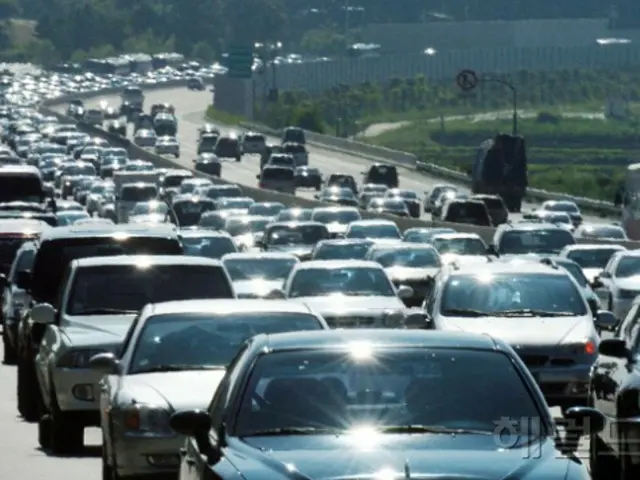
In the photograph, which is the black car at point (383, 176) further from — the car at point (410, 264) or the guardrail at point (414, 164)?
the car at point (410, 264)

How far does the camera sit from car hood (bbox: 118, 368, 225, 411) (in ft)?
43.7

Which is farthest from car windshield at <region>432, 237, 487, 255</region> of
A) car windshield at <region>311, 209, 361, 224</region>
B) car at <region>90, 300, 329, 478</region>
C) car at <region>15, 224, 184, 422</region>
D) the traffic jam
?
car at <region>90, 300, 329, 478</region>

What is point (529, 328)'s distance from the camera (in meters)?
20.5

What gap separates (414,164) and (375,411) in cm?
11205

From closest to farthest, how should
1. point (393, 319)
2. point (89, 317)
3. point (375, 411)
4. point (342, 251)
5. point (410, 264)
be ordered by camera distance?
point (375, 411)
point (89, 317)
point (393, 319)
point (410, 264)
point (342, 251)

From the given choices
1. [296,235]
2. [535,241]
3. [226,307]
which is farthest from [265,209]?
[226,307]

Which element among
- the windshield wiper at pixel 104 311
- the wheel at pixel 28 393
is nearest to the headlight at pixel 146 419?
the windshield wiper at pixel 104 311

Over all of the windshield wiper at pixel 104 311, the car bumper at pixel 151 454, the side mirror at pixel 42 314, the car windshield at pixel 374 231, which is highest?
the car bumper at pixel 151 454

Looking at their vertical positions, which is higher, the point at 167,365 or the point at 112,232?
the point at 167,365

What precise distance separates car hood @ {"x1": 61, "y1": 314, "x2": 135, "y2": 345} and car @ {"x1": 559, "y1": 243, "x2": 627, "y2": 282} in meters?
21.8

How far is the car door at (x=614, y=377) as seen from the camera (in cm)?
1372

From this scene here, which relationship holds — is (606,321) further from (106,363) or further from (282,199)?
(282,199)

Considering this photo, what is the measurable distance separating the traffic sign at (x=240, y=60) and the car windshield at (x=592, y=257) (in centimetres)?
15085

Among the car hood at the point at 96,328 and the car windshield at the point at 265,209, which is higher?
the car hood at the point at 96,328
